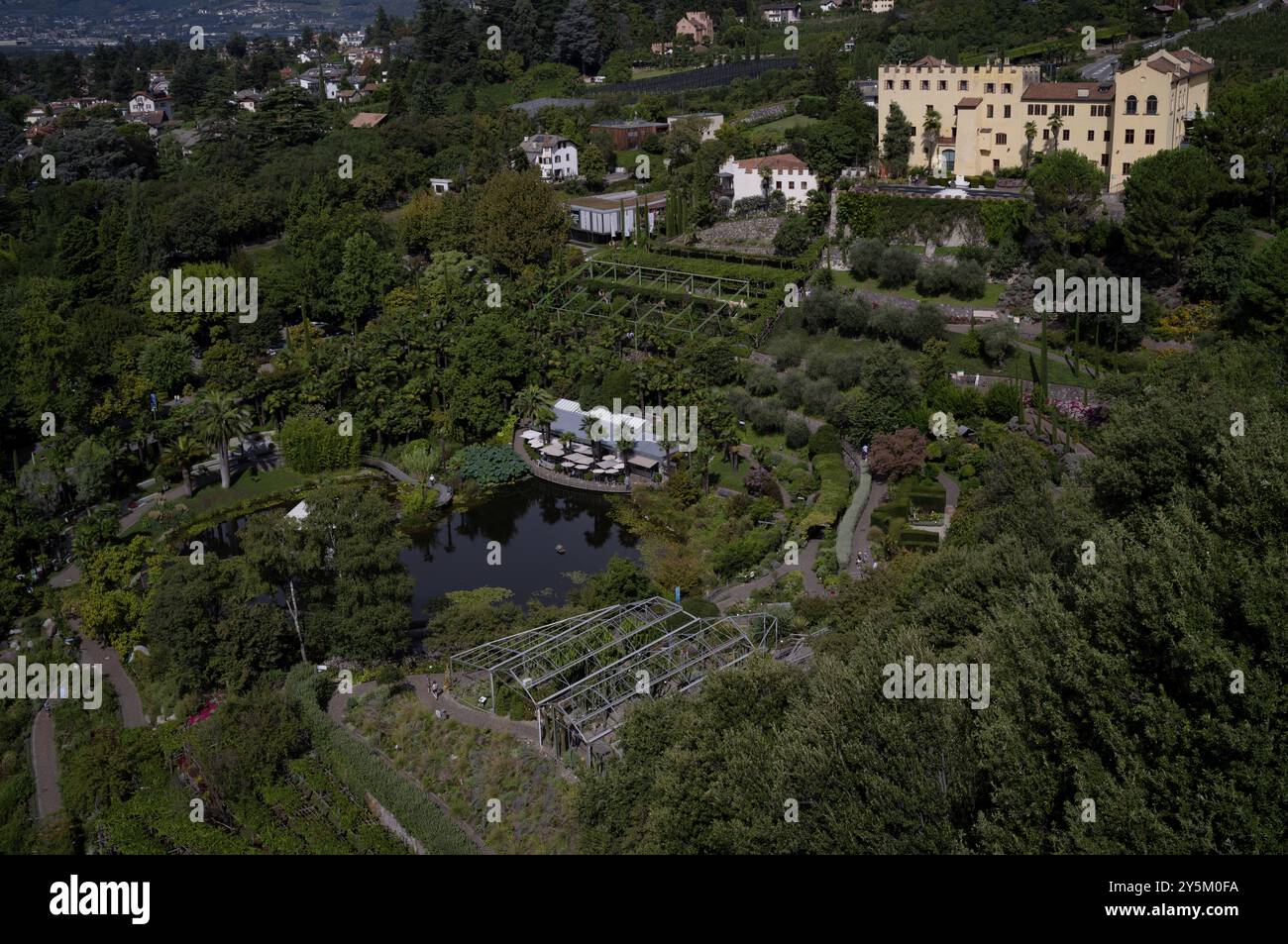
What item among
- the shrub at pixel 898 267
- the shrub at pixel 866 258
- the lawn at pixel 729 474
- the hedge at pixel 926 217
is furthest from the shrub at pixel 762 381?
the hedge at pixel 926 217

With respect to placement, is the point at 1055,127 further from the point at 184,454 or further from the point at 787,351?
the point at 184,454

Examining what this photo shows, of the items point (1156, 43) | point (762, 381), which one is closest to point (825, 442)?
point (762, 381)

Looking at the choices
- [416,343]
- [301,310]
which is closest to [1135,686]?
[416,343]

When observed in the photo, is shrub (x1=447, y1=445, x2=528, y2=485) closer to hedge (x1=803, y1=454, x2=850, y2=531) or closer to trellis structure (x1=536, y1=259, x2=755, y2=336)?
trellis structure (x1=536, y1=259, x2=755, y2=336)

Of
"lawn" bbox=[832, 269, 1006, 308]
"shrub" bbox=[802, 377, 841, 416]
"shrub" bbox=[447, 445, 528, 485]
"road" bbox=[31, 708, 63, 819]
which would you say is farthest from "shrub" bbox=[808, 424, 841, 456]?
"road" bbox=[31, 708, 63, 819]

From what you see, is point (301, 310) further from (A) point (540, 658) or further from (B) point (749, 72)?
(B) point (749, 72)

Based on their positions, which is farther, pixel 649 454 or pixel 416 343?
pixel 416 343
